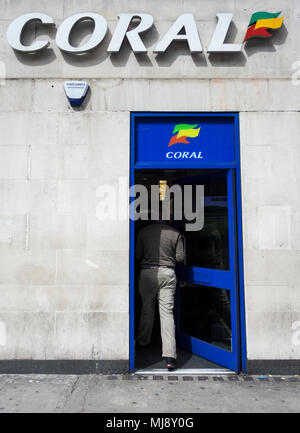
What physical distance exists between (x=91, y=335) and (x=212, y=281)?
1.85 metres

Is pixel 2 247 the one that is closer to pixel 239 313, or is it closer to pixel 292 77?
pixel 239 313

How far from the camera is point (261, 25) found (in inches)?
168

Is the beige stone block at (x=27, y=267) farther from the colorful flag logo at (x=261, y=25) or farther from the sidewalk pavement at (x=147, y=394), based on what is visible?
the colorful flag logo at (x=261, y=25)

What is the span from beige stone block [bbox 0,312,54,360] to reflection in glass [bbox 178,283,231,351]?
2070 millimetres

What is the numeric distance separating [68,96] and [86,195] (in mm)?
1403

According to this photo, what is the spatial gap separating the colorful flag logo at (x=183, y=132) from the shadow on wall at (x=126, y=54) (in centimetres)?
89

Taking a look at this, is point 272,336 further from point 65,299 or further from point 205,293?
point 65,299

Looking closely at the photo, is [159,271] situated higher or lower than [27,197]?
lower

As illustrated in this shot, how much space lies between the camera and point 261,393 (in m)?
3.48

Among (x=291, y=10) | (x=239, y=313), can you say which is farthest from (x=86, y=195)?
(x=291, y=10)

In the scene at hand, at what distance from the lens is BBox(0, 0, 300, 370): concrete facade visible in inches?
160

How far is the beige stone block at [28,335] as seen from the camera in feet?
13.2

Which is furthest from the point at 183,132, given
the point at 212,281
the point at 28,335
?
the point at 28,335

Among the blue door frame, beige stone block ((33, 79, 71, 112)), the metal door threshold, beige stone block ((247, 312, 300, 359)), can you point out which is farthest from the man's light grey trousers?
beige stone block ((33, 79, 71, 112))
